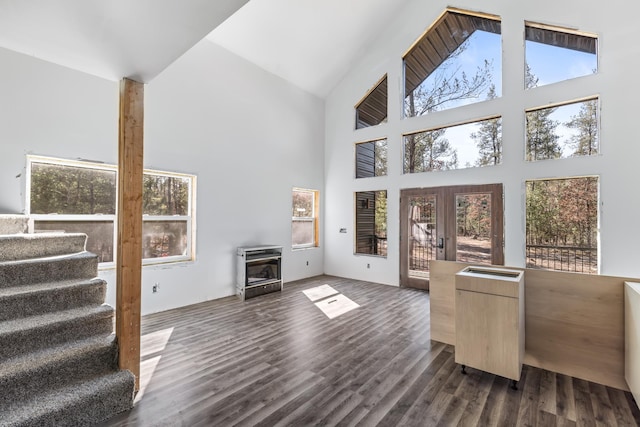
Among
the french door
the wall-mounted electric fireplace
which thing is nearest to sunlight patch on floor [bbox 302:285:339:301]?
the wall-mounted electric fireplace

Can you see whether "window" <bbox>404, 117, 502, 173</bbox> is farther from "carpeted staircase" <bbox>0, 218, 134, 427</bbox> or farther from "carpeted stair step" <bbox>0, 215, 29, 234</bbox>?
"carpeted stair step" <bbox>0, 215, 29, 234</bbox>

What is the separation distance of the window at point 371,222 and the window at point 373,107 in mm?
1581

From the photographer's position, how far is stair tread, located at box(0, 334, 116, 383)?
1853 millimetres

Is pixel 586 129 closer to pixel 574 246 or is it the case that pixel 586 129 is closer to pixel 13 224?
pixel 574 246

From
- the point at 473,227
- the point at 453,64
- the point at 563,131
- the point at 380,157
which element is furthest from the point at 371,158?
the point at 563,131

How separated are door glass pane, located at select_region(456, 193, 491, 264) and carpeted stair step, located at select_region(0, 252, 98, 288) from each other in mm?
5266

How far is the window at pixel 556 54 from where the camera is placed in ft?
13.7

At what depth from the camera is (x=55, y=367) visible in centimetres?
198

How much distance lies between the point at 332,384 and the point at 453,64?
19.2ft

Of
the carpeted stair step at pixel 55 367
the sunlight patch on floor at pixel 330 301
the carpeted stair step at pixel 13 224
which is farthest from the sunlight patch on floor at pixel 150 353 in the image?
the sunlight patch on floor at pixel 330 301

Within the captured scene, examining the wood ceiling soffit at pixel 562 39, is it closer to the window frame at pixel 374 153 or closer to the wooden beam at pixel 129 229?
the window frame at pixel 374 153

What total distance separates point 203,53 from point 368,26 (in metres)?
3.27

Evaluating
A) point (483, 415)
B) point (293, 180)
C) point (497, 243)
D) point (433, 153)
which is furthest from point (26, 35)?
point (497, 243)

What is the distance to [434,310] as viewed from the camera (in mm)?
3414
